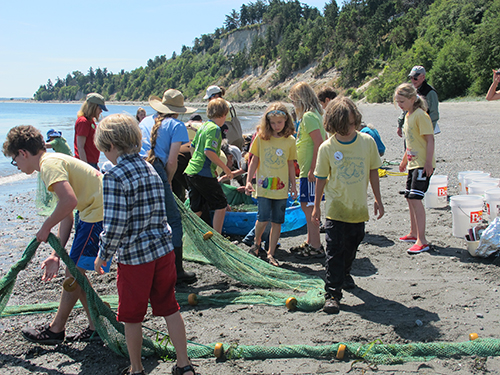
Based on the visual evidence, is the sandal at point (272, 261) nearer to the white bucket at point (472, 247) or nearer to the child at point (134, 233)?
the white bucket at point (472, 247)

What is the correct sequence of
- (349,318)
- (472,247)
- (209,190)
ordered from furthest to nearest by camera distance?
(209,190), (472,247), (349,318)

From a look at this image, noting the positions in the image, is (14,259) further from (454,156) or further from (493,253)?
(454,156)

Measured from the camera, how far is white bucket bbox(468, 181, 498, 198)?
5859mm

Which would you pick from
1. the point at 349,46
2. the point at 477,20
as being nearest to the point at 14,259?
the point at 477,20

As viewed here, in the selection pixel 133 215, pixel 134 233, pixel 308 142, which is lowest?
pixel 134 233

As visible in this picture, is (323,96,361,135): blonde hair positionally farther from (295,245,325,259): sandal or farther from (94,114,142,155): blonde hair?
(295,245,325,259): sandal

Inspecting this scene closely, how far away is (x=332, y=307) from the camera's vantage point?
361cm

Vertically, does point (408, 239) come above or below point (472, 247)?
below

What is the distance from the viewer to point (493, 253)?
441cm

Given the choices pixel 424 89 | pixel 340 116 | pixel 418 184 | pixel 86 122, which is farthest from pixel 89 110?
pixel 424 89

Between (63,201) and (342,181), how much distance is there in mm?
2262

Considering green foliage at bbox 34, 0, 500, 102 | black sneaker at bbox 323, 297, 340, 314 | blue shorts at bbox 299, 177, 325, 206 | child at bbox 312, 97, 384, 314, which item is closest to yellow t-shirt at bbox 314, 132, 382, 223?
child at bbox 312, 97, 384, 314

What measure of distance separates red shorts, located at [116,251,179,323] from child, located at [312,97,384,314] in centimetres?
156

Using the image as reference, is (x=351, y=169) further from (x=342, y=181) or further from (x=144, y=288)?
(x=144, y=288)
